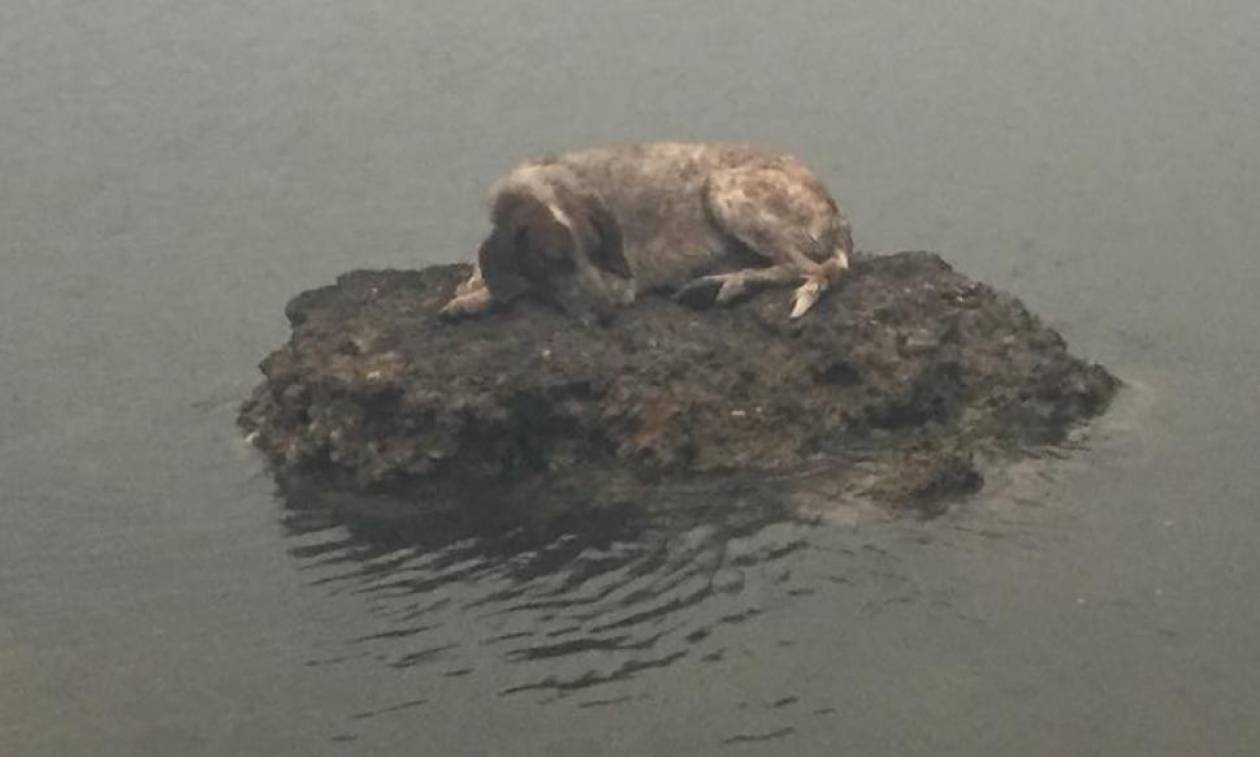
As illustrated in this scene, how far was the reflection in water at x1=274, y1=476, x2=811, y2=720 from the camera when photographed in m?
11.9

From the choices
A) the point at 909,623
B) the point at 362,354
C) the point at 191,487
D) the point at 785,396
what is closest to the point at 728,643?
the point at 909,623

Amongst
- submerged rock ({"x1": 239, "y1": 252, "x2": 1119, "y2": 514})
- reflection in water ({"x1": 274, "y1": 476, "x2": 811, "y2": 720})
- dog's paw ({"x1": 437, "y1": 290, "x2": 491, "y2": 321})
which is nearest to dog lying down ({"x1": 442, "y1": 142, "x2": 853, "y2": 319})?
dog's paw ({"x1": 437, "y1": 290, "x2": 491, "y2": 321})

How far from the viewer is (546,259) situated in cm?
1394

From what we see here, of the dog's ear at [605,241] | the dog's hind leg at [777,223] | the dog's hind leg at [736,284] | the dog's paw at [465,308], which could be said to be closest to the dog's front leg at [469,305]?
the dog's paw at [465,308]

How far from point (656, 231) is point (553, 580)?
107 inches

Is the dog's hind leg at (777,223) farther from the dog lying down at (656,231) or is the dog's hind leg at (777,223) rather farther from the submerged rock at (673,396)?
the submerged rock at (673,396)

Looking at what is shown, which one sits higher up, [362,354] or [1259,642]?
[362,354]

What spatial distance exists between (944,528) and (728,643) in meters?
1.56

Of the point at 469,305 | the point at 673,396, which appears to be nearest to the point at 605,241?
the point at 469,305

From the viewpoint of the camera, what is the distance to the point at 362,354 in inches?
535

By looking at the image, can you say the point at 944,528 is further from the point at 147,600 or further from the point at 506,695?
the point at 147,600

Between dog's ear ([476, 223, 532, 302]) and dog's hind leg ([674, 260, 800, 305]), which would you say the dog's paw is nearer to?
dog's ear ([476, 223, 532, 302])

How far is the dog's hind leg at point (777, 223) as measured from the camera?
14180mm

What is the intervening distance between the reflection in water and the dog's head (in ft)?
4.37
